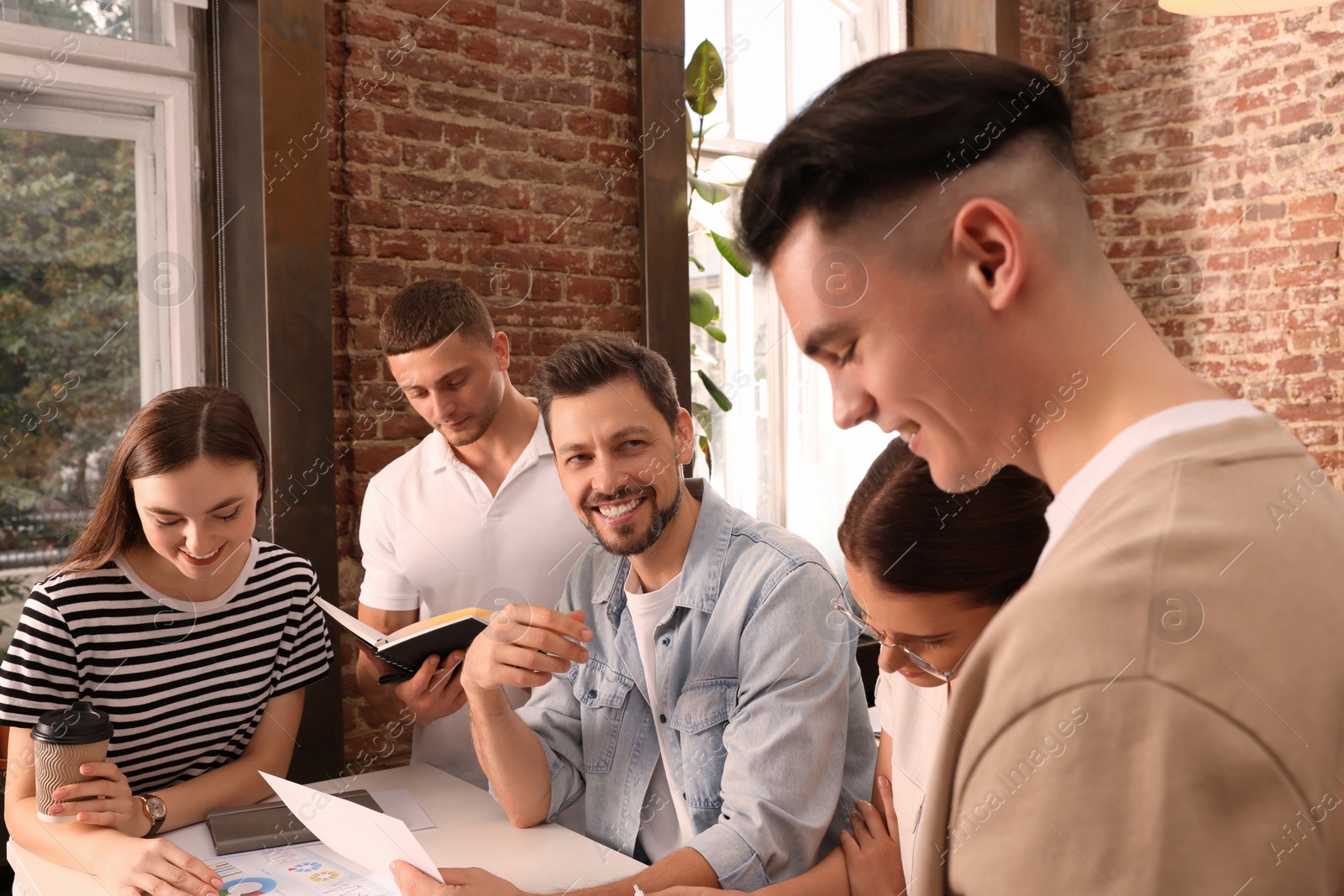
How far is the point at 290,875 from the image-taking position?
5.53ft

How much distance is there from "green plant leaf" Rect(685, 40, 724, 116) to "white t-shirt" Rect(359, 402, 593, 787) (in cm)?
171

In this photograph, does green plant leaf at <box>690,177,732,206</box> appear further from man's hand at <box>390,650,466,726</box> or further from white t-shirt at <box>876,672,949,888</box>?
white t-shirt at <box>876,672,949,888</box>

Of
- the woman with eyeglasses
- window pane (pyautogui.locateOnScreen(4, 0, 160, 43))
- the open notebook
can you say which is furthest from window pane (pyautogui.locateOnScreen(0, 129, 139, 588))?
the woman with eyeglasses

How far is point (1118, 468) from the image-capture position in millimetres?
562

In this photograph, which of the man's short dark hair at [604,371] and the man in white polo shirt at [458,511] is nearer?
the man's short dark hair at [604,371]

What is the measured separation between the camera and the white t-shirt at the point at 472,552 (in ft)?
7.92

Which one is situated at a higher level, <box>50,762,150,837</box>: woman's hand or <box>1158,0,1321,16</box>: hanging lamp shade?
<box>1158,0,1321,16</box>: hanging lamp shade

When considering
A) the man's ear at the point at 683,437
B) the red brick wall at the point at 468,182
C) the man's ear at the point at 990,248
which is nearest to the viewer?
the man's ear at the point at 990,248

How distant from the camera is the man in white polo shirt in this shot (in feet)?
7.83

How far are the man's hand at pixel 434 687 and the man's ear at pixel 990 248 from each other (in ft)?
5.11

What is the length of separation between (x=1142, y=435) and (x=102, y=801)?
5.91ft

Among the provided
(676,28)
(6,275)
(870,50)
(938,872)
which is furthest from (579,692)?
(870,50)

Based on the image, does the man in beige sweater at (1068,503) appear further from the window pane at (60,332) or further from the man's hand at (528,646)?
the window pane at (60,332)

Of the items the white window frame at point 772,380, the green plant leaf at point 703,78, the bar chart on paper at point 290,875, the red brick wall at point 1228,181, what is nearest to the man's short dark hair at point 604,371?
the bar chart on paper at point 290,875
